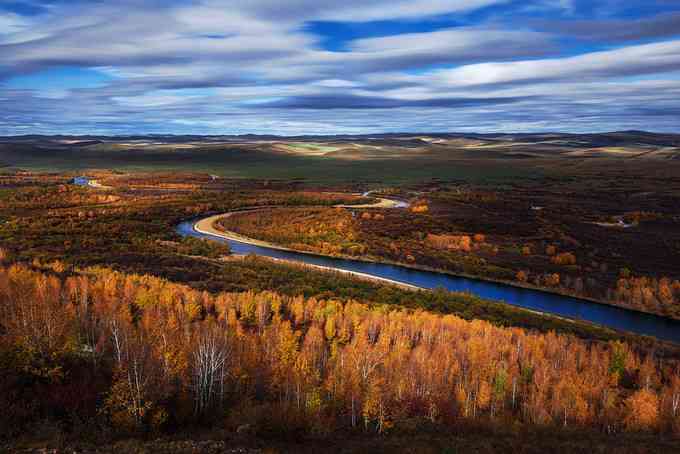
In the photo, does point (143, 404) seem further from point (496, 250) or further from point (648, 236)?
point (648, 236)

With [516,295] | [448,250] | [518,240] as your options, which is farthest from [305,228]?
[516,295]

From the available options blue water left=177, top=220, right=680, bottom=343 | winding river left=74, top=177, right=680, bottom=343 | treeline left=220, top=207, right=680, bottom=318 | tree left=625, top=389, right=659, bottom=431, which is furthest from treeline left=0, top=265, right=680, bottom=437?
treeline left=220, top=207, right=680, bottom=318

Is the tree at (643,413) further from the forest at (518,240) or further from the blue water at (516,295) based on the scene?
the forest at (518,240)

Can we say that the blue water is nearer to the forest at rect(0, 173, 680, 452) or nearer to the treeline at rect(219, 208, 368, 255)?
the forest at rect(0, 173, 680, 452)

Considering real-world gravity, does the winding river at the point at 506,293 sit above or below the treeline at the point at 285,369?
below

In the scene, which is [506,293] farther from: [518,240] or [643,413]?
[643,413]

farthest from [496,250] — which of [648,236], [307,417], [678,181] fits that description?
[678,181]

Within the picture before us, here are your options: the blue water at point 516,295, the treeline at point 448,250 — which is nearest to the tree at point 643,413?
the blue water at point 516,295
